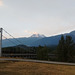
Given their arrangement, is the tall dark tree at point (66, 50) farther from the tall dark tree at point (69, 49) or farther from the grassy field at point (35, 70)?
the grassy field at point (35, 70)

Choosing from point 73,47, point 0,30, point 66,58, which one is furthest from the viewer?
point 73,47

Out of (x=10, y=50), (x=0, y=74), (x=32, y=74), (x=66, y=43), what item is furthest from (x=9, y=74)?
(x=10, y=50)

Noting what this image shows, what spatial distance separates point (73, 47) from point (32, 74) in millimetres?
48156

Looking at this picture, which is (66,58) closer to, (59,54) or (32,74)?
(59,54)

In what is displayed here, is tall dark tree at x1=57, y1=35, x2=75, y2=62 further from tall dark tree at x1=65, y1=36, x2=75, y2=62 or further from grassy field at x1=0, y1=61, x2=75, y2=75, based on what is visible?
grassy field at x1=0, y1=61, x2=75, y2=75

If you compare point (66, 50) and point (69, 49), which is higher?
point (69, 49)

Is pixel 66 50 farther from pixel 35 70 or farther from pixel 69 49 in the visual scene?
pixel 35 70

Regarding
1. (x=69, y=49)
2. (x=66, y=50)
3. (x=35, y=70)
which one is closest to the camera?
(x=35, y=70)

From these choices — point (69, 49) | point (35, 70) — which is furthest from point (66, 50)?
point (35, 70)

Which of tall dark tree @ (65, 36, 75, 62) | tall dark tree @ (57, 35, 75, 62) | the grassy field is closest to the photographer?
the grassy field

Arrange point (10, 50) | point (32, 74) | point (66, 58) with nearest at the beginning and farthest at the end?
point (32, 74), point (66, 58), point (10, 50)

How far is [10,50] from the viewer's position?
8938 cm

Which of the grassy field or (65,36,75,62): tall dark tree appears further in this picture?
(65,36,75,62): tall dark tree

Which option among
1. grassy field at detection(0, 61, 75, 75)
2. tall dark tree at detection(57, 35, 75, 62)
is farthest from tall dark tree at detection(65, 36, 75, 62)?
grassy field at detection(0, 61, 75, 75)
